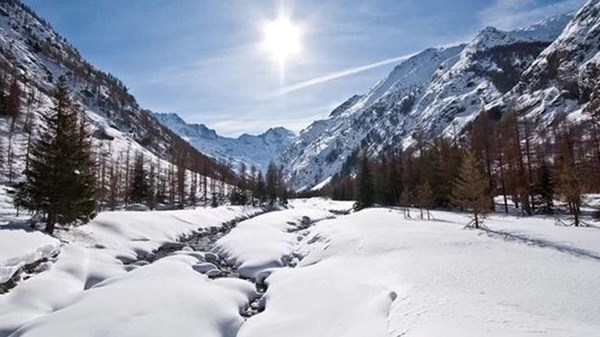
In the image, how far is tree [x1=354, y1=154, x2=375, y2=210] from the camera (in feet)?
257

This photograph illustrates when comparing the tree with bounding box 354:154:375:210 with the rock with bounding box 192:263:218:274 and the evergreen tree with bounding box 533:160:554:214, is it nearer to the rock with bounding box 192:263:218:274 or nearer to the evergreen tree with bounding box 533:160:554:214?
the evergreen tree with bounding box 533:160:554:214

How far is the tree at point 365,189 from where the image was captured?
7825 centimetres

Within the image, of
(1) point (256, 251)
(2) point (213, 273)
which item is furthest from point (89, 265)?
(1) point (256, 251)

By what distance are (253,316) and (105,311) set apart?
16.4 feet

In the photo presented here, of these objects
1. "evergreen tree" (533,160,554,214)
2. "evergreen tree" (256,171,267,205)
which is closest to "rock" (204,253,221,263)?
"evergreen tree" (533,160,554,214)

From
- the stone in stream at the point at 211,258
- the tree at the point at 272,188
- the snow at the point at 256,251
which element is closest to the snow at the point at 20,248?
the stone in stream at the point at 211,258

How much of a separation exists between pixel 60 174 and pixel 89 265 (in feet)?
30.0

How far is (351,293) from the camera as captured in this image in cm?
1485

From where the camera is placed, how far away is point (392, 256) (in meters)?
20.7

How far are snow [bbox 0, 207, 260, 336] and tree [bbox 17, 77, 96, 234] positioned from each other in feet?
5.89

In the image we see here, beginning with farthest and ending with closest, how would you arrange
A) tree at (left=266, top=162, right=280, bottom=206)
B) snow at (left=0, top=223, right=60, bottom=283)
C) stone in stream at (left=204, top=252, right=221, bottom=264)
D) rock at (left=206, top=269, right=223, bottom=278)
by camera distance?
tree at (left=266, top=162, right=280, bottom=206)
stone in stream at (left=204, top=252, right=221, bottom=264)
rock at (left=206, top=269, right=223, bottom=278)
snow at (left=0, top=223, right=60, bottom=283)

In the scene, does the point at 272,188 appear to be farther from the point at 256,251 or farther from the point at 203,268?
the point at 203,268

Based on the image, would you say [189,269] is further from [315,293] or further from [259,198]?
[259,198]

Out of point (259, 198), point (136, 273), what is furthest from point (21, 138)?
point (136, 273)
